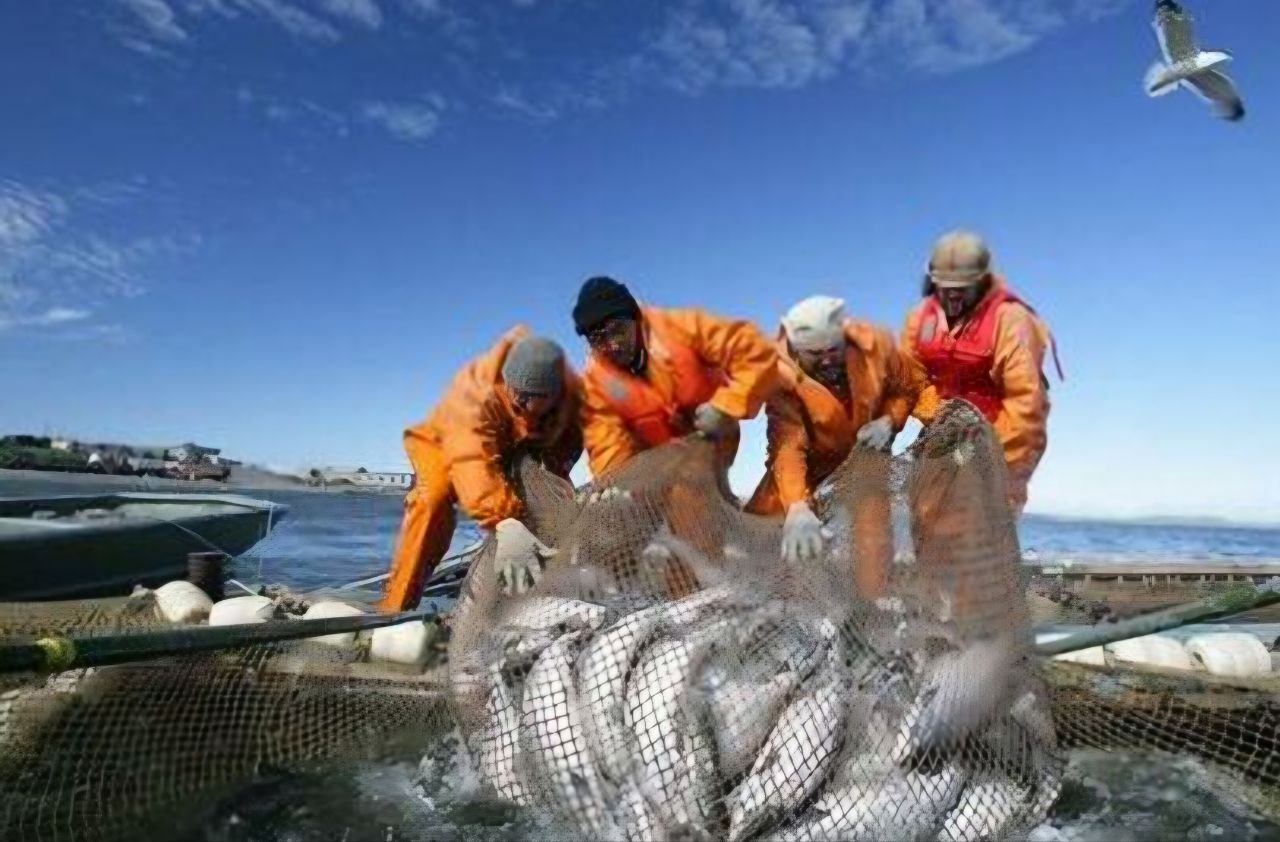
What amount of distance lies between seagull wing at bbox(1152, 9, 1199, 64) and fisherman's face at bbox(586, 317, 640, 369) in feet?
20.8

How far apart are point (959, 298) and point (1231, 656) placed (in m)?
3.19

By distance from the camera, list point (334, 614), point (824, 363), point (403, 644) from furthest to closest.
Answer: point (334, 614)
point (403, 644)
point (824, 363)

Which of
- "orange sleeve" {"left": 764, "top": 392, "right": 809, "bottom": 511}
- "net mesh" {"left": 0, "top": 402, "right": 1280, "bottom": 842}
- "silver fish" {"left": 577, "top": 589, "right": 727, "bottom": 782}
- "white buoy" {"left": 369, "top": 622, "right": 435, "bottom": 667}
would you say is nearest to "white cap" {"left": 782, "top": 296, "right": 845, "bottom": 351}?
"orange sleeve" {"left": 764, "top": 392, "right": 809, "bottom": 511}

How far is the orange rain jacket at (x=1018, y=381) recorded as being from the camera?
5754 mm

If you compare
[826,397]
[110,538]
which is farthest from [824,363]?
[110,538]

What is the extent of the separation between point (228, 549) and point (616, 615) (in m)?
13.0

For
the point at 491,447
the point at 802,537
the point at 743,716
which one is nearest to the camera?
the point at 743,716

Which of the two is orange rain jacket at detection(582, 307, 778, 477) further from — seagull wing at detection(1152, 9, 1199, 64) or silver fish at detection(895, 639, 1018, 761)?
seagull wing at detection(1152, 9, 1199, 64)

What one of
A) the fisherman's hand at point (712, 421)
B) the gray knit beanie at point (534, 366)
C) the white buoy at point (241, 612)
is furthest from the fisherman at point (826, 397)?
the white buoy at point (241, 612)

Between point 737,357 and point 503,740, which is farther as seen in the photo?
point 737,357

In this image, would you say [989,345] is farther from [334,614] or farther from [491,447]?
[334,614]

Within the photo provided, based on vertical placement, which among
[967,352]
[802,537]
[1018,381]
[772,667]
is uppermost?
[967,352]

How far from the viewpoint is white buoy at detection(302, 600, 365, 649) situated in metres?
6.70

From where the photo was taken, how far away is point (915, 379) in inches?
251
